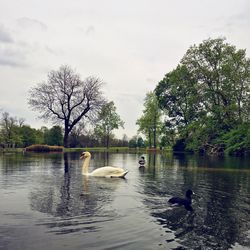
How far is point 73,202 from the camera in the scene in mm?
10594

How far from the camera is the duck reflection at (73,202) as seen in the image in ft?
26.6

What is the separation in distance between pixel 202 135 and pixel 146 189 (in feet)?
148

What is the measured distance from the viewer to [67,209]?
955cm

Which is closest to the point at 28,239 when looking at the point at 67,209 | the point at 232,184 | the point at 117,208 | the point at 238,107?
the point at 67,209

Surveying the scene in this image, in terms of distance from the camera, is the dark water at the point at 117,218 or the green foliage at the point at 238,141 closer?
the dark water at the point at 117,218

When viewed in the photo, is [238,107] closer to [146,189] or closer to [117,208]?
[146,189]

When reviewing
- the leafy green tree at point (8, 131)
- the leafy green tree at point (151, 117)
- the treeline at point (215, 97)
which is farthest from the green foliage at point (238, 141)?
the leafy green tree at point (8, 131)

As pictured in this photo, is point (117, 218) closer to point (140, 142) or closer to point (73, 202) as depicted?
point (73, 202)

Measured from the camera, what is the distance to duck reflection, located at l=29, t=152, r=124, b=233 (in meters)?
8.09

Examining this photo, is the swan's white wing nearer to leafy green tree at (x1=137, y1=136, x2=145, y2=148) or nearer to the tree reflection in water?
the tree reflection in water

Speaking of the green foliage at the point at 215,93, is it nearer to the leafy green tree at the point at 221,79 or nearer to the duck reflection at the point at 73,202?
the leafy green tree at the point at 221,79

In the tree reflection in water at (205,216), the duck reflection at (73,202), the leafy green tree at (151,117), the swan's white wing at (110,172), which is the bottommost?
the tree reflection in water at (205,216)

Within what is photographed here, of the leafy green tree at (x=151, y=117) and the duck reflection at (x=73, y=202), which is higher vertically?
the leafy green tree at (x=151, y=117)

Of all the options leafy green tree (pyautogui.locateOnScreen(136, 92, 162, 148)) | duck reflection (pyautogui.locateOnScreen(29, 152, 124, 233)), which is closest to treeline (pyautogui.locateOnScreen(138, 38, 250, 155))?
leafy green tree (pyautogui.locateOnScreen(136, 92, 162, 148))
